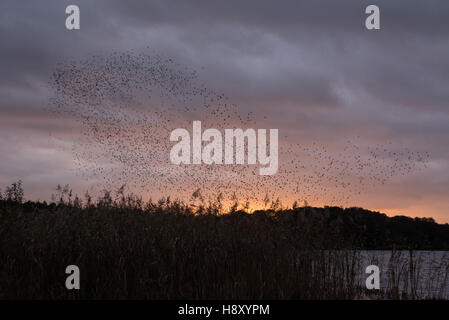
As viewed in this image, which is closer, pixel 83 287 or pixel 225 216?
pixel 83 287

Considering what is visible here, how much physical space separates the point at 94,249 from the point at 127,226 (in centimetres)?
97

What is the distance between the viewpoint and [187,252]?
24.1 feet

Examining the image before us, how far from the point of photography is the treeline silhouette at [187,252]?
6824 millimetres

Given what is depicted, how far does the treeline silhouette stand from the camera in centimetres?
682

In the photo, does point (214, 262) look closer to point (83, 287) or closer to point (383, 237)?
point (83, 287)

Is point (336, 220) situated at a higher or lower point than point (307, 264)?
higher

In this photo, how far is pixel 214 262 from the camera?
283 inches

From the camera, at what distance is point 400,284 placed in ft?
27.8

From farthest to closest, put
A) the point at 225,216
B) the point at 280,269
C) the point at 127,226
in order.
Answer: the point at 225,216
the point at 127,226
the point at 280,269

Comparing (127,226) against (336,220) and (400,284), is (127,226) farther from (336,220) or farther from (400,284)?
(400,284)
